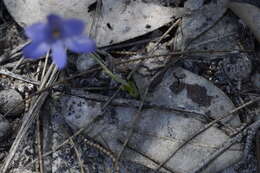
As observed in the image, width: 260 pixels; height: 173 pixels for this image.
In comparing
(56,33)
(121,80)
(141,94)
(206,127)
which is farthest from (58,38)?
(206,127)

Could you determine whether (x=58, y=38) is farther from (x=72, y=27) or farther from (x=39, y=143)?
(x=39, y=143)

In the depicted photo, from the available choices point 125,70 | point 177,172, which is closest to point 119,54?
point 125,70

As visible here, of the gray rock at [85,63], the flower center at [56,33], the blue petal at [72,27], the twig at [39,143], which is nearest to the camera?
the blue petal at [72,27]

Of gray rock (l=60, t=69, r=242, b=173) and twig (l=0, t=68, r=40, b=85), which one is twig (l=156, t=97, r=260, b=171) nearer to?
gray rock (l=60, t=69, r=242, b=173)

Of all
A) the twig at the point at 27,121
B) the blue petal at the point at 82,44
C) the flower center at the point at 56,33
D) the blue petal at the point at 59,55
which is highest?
the flower center at the point at 56,33

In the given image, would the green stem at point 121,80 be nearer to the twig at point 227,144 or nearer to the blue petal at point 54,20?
the blue petal at point 54,20

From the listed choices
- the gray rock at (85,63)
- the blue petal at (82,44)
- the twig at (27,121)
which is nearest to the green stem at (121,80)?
the gray rock at (85,63)

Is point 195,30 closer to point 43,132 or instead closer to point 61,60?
point 61,60
